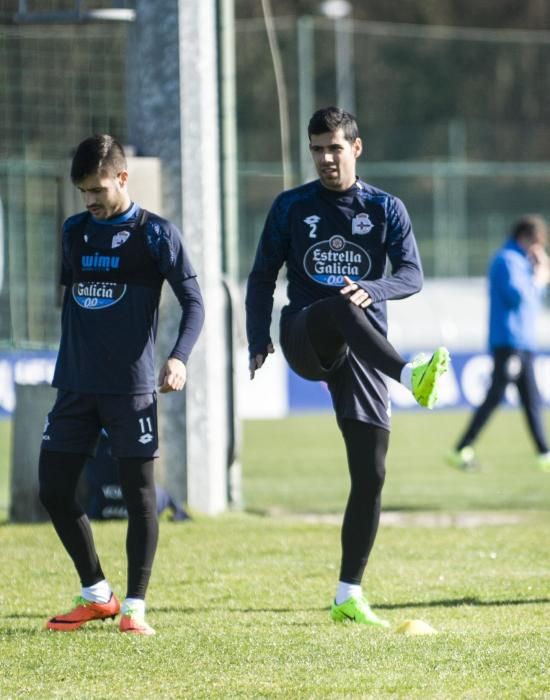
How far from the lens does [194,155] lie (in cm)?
1020

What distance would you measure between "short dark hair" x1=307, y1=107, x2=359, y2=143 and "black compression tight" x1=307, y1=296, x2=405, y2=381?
2.35 feet

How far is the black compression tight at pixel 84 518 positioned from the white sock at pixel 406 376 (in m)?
1.10

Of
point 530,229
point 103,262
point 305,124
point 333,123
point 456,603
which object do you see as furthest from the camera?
point 305,124

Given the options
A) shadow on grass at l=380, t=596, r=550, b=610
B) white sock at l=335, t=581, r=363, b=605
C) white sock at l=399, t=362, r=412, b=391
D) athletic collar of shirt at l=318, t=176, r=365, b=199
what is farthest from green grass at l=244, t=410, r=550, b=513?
white sock at l=399, t=362, r=412, b=391

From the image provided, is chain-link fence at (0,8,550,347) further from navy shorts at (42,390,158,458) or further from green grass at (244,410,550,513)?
navy shorts at (42,390,158,458)

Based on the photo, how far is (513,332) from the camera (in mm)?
12969

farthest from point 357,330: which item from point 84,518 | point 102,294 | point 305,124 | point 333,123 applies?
point 305,124

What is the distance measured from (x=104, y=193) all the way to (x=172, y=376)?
79 centimetres

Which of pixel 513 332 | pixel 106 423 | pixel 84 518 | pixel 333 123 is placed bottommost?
pixel 84 518

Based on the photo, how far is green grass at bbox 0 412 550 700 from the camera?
525cm

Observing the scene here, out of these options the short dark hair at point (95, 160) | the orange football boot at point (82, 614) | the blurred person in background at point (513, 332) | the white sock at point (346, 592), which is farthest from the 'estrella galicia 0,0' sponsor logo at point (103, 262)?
the blurred person in background at point (513, 332)

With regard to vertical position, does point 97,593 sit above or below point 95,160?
below

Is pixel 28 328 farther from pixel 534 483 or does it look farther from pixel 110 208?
pixel 110 208

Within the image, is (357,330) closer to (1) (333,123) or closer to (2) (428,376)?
(2) (428,376)
